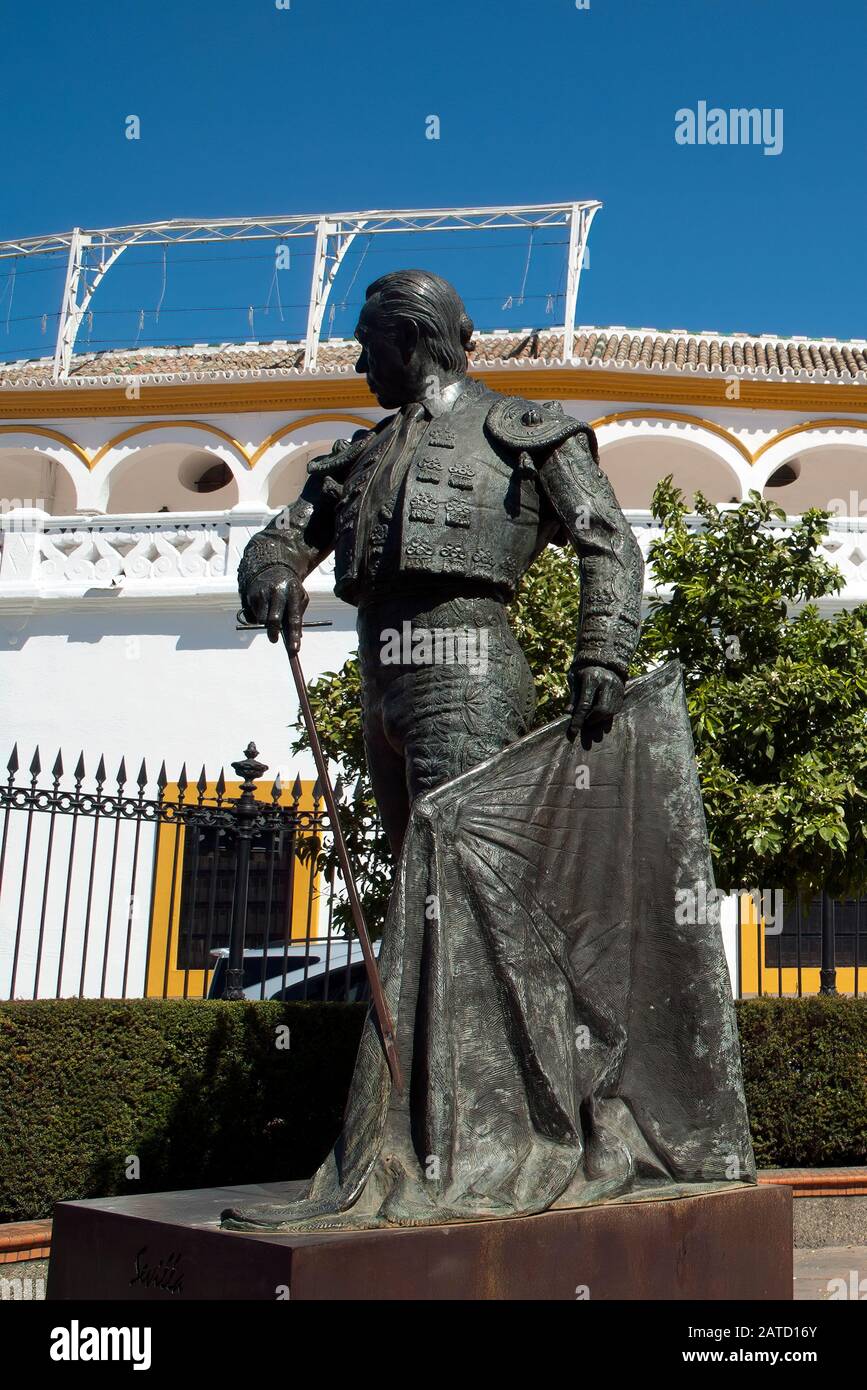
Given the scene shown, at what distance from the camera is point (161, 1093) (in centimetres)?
606

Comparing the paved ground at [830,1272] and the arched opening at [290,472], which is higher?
the arched opening at [290,472]

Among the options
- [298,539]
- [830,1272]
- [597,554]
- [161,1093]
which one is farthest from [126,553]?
[597,554]

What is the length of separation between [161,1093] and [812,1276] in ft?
8.88

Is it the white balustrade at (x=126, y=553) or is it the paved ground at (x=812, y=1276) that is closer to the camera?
the paved ground at (x=812, y=1276)

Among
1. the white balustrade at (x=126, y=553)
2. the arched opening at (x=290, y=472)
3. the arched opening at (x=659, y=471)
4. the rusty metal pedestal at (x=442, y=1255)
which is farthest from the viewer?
the arched opening at (x=659, y=471)

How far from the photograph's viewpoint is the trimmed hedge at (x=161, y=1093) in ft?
19.0

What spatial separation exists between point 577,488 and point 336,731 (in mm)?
5172

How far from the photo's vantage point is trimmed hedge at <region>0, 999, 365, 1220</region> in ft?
19.0

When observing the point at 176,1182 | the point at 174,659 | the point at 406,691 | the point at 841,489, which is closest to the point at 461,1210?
the point at 406,691

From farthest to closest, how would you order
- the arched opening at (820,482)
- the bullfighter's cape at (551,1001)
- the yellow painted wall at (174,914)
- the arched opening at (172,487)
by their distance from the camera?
the arched opening at (172,487) < the arched opening at (820,482) < the yellow painted wall at (174,914) < the bullfighter's cape at (551,1001)

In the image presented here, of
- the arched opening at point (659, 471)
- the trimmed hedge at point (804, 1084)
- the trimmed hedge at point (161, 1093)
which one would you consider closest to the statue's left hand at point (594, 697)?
the trimmed hedge at point (161, 1093)

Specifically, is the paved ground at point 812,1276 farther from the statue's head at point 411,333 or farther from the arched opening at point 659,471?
the arched opening at point 659,471
